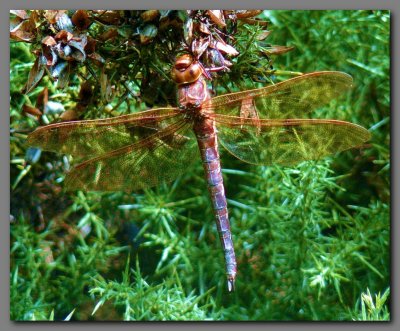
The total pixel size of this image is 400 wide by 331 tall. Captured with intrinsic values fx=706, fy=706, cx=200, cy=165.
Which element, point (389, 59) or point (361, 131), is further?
point (389, 59)

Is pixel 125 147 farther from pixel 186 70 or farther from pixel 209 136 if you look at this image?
pixel 186 70

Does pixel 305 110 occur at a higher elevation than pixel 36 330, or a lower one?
higher

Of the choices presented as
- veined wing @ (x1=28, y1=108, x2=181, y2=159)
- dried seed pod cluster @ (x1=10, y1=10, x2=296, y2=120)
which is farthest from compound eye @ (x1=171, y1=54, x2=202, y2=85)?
veined wing @ (x1=28, y1=108, x2=181, y2=159)

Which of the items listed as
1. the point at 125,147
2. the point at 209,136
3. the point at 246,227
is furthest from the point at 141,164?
the point at 246,227

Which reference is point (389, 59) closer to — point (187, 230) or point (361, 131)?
point (361, 131)

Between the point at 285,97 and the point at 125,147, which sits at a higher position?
the point at 285,97

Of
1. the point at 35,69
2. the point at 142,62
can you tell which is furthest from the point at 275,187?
the point at 35,69
